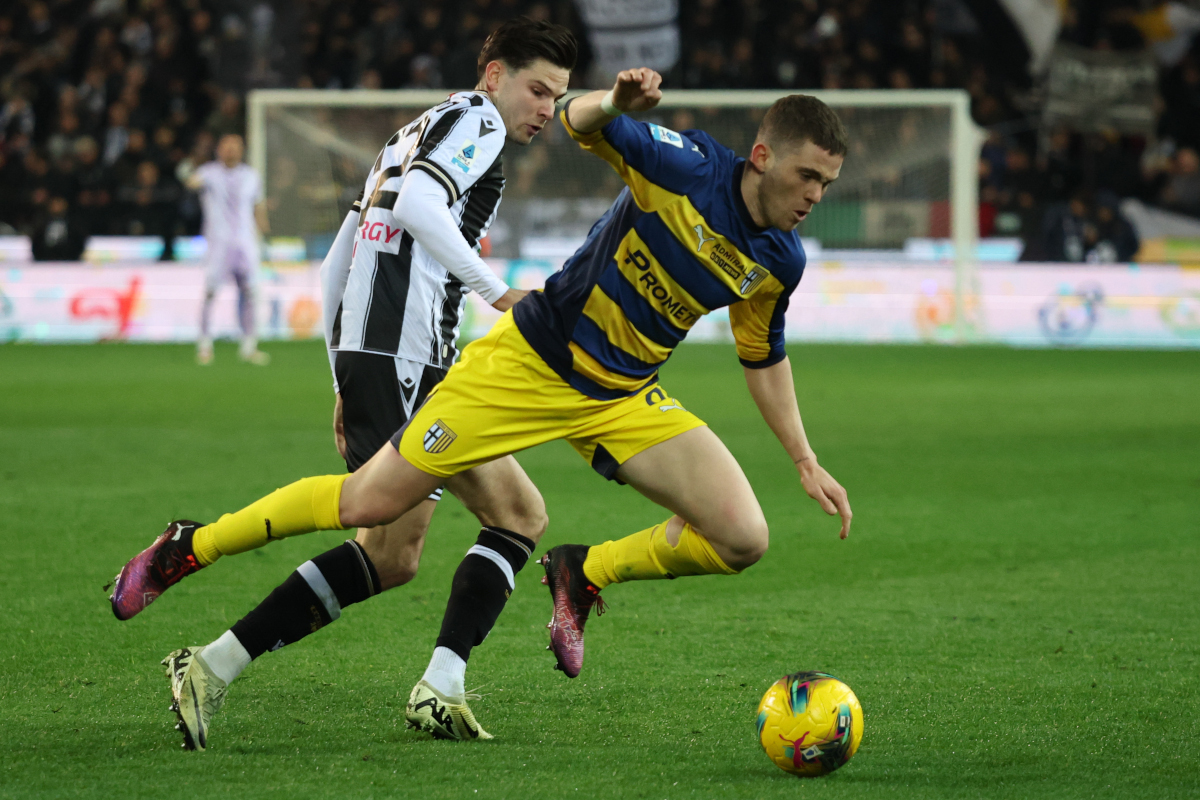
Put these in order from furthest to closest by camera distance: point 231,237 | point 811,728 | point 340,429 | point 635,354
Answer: point 231,237, point 340,429, point 635,354, point 811,728

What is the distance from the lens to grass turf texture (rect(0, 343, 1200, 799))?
3512mm

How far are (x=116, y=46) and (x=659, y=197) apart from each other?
21.2 m

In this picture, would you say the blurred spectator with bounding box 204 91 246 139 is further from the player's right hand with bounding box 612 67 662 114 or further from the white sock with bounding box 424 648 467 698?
the player's right hand with bounding box 612 67 662 114

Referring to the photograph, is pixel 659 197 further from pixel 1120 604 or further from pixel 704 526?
pixel 1120 604

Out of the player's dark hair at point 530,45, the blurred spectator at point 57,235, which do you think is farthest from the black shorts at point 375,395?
the blurred spectator at point 57,235

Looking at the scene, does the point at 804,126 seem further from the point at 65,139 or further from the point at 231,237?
the point at 65,139

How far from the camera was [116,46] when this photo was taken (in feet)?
75.4

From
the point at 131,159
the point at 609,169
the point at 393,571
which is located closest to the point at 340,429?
the point at 393,571

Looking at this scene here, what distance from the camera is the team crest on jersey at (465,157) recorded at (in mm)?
3963

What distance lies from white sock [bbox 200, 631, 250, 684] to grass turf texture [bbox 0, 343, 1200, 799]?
0.17 metres

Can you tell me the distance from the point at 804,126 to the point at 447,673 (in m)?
1.67

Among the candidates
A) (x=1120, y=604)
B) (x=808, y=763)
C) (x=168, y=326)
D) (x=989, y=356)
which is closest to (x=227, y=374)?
(x=168, y=326)

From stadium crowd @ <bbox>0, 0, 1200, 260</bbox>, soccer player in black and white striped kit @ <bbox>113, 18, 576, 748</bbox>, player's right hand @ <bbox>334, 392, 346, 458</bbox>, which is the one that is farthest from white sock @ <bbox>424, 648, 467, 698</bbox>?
stadium crowd @ <bbox>0, 0, 1200, 260</bbox>

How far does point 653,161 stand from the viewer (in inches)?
148
